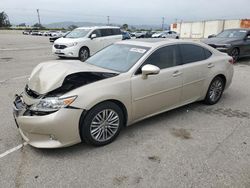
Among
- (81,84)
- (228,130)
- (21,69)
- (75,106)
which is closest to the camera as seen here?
(75,106)

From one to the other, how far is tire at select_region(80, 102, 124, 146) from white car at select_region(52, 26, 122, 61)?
330 inches

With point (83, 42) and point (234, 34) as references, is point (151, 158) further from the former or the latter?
point (234, 34)

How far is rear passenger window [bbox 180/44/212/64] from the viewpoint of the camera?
15.0ft

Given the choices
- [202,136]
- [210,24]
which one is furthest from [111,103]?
[210,24]

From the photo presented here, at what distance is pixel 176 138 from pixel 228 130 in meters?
0.98

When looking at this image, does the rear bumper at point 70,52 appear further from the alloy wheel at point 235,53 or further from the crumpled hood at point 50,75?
the crumpled hood at point 50,75

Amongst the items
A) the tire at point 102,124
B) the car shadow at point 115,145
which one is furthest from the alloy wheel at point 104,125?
the car shadow at point 115,145

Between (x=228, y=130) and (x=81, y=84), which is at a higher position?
(x=81, y=84)

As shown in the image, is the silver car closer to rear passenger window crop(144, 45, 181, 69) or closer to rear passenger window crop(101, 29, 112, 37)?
rear passenger window crop(144, 45, 181, 69)

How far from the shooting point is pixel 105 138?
3590 millimetres

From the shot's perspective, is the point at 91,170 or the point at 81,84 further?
the point at 81,84

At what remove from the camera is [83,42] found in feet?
38.8

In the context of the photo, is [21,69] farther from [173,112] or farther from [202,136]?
[202,136]

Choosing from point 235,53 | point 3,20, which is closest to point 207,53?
point 235,53
